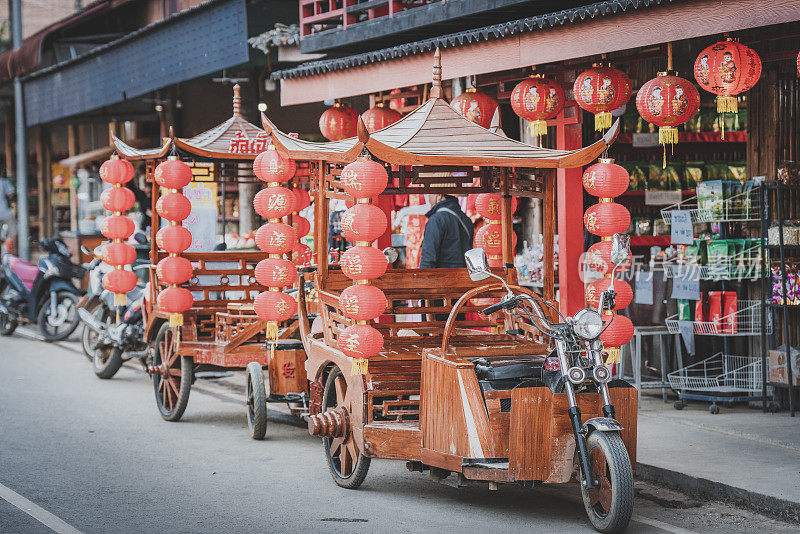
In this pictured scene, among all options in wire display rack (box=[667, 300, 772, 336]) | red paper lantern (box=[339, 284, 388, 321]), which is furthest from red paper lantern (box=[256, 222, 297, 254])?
wire display rack (box=[667, 300, 772, 336])

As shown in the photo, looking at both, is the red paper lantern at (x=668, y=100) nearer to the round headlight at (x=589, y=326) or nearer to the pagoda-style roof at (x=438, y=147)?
the pagoda-style roof at (x=438, y=147)

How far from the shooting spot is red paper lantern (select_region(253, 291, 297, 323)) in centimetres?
943

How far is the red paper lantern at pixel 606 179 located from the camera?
8305mm

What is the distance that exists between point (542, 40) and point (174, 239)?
4.15m

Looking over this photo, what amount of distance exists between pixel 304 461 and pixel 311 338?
1020 mm

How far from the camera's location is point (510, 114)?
14.4m

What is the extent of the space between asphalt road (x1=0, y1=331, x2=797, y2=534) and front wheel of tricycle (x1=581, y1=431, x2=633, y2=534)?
0.26m

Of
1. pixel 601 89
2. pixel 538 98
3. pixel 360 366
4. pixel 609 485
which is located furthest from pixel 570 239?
pixel 609 485

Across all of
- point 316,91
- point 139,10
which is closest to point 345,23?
point 316,91

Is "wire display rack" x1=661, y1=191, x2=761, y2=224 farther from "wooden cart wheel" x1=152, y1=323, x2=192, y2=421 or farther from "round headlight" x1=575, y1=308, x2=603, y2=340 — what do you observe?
"wooden cart wheel" x1=152, y1=323, x2=192, y2=421

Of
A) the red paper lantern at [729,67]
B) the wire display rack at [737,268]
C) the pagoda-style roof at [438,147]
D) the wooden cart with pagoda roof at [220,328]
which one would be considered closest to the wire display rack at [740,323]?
the wire display rack at [737,268]

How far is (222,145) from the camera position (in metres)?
11.2

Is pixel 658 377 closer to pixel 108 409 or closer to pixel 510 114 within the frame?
pixel 510 114

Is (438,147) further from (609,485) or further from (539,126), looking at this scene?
(539,126)
